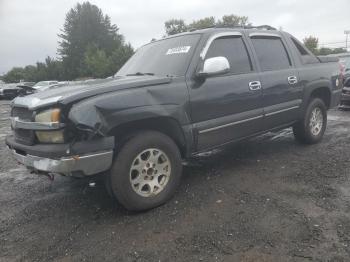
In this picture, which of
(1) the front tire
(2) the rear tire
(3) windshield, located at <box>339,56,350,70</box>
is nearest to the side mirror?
(1) the front tire

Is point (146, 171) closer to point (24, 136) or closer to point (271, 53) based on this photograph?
point (24, 136)

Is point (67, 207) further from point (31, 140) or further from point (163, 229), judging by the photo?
point (163, 229)

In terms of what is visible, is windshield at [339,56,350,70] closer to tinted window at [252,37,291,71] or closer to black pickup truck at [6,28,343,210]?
black pickup truck at [6,28,343,210]

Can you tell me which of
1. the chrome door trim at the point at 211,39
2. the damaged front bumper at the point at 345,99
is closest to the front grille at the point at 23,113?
the chrome door trim at the point at 211,39

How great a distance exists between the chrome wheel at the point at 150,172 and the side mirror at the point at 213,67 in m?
1.01

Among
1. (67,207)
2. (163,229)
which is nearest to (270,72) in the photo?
(163,229)

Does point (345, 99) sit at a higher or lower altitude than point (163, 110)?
lower

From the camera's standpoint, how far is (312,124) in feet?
20.1

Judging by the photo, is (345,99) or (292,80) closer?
(292,80)

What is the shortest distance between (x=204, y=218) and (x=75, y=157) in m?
1.33

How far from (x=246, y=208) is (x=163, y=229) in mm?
887

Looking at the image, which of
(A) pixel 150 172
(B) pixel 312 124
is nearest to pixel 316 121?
(B) pixel 312 124

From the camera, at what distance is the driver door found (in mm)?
4219

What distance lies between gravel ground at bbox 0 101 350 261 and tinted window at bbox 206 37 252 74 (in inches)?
53.6
